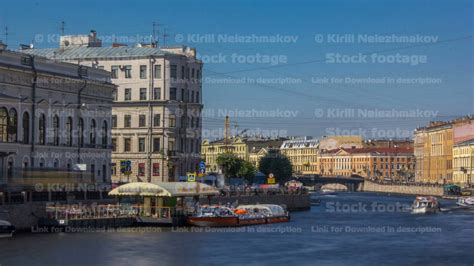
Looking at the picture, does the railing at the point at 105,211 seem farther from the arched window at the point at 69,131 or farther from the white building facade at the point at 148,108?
the white building facade at the point at 148,108

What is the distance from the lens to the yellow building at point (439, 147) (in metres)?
170

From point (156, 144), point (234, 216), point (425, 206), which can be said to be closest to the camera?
point (234, 216)

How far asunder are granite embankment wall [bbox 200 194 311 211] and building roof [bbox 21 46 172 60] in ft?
50.8

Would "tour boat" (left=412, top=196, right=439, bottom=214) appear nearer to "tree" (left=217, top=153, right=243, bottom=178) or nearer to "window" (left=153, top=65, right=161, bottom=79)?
"window" (left=153, top=65, right=161, bottom=79)

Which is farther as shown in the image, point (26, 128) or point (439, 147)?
point (439, 147)


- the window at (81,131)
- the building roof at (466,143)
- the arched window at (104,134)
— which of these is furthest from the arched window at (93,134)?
the building roof at (466,143)

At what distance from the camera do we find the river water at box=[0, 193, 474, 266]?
42.9 metres

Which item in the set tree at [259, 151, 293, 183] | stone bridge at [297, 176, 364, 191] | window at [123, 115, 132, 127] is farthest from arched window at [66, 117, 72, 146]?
stone bridge at [297, 176, 364, 191]

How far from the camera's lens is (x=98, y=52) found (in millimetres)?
90625

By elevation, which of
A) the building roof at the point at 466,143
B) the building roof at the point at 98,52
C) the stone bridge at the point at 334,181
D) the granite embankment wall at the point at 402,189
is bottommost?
the granite embankment wall at the point at 402,189

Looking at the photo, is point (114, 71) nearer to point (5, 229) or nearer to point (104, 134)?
point (104, 134)

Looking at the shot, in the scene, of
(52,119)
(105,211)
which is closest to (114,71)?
(52,119)

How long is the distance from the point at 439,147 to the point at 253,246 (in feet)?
448

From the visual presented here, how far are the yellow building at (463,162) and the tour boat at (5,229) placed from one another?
383ft
